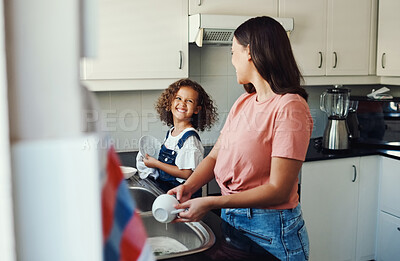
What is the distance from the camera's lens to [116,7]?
7.61 ft

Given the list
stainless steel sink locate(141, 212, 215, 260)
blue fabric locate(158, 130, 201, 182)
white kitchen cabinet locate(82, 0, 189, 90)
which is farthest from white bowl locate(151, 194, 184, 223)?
white kitchen cabinet locate(82, 0, 189, 90)

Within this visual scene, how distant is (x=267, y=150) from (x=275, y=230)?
0.25 meters

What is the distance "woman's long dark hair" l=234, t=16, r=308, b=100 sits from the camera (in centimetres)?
148

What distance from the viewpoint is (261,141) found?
58.6 inches

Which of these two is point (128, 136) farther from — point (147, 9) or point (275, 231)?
point (275, 231)

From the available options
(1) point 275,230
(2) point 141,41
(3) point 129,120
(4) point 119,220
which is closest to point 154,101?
(3) point 129,120

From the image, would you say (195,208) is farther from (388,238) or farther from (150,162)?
(388,238)

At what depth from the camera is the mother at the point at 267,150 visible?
1.41 m

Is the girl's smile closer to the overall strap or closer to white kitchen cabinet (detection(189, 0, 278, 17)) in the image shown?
the overall strap

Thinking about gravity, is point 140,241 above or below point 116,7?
below

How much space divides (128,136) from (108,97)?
0.27 metres

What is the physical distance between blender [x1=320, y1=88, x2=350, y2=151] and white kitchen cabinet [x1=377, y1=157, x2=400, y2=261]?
10.8 inches

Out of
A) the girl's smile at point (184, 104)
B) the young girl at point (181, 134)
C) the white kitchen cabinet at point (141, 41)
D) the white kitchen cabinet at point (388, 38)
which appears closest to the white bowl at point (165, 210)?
the young girl at point (181, 134)

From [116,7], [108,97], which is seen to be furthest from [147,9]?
[108,97]
